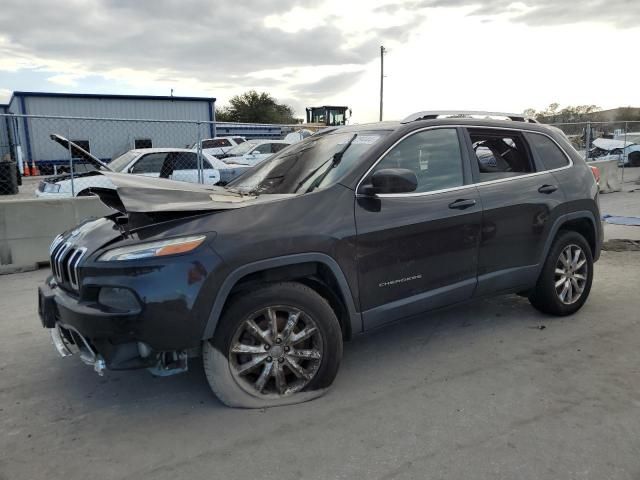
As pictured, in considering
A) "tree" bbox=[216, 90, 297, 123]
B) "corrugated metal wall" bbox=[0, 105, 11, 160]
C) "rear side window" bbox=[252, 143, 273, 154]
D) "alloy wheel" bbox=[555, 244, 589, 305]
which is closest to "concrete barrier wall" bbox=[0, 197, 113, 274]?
"alloy wheel" bbox=[555, 244, 589, 305]

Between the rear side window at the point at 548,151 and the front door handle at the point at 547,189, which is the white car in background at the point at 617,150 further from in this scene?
the front door handle at the point at 547,189

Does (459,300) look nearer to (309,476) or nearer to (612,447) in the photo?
(612,447)

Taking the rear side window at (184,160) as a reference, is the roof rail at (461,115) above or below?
above

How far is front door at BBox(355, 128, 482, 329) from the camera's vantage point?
3.42m

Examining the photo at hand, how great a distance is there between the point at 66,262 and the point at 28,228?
4.50 metres

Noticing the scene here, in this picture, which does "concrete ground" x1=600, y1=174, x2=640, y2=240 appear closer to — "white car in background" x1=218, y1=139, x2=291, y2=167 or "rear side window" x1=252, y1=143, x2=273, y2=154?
"white car in background" x1=218, y1=139, x2=291, y2=167

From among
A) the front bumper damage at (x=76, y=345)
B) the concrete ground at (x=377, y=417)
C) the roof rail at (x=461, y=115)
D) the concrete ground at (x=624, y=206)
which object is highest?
the roof rail at (x=461, y=115)

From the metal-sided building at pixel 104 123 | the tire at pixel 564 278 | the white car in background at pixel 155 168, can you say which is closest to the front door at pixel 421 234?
the tire at pixel 564 278

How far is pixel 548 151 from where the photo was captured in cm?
462

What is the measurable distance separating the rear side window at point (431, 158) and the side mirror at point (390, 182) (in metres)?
0.29

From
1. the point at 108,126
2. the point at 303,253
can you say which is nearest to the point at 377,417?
the point at 303,253

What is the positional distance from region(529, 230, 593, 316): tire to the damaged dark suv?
5 centimetres

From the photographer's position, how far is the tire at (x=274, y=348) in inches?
118

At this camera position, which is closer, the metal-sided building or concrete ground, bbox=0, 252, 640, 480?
concrete ground, bbox=0, 252, 640, 480
